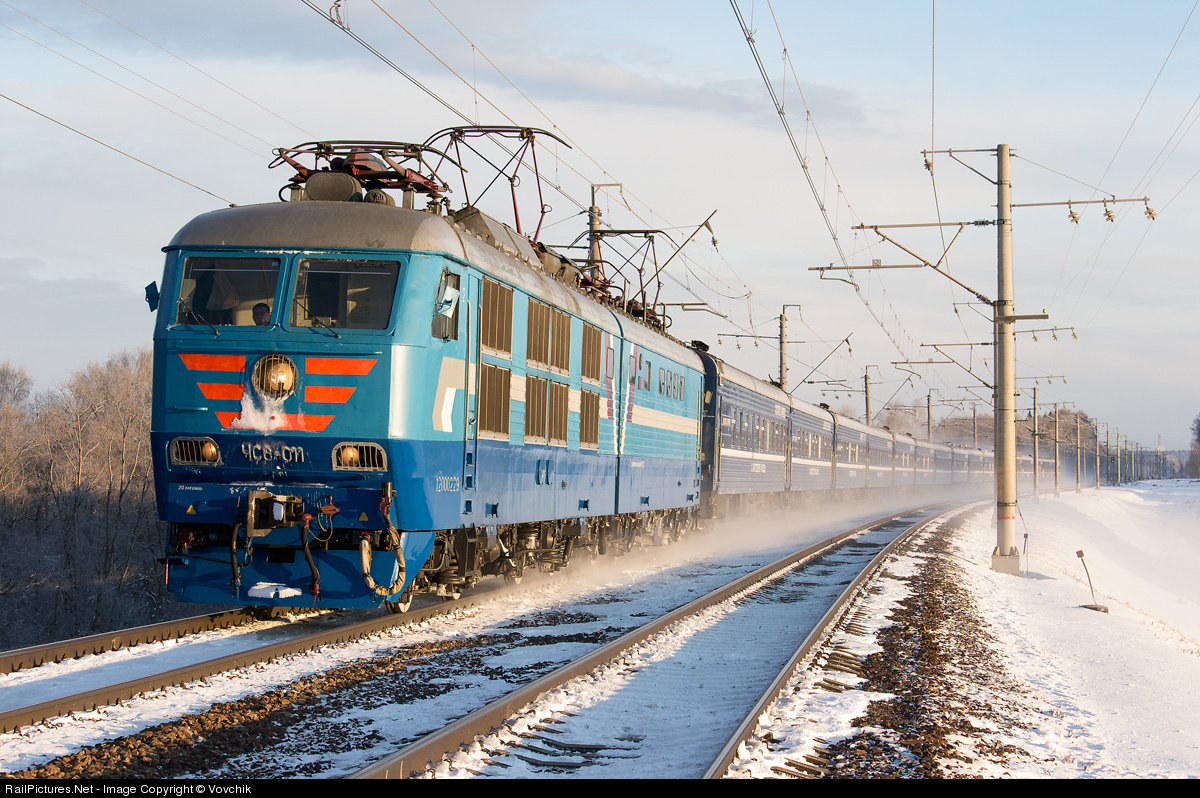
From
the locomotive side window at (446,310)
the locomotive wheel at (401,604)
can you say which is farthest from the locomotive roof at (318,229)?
the locomotive wheel at (401,604)

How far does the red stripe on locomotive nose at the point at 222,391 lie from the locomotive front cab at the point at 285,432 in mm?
12

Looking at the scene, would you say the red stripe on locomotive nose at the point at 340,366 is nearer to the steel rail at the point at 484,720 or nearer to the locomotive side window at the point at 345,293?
the locomotive side window at the point at 345,293

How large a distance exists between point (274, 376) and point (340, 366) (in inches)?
22.4

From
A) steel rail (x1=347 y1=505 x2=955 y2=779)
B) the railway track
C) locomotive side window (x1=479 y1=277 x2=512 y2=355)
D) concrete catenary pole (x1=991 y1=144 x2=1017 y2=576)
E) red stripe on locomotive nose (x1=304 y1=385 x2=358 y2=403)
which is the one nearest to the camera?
steel rail (x1=347 y1=505 x2=955 y2=779)

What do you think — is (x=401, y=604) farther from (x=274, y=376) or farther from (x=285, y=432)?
(x=274, y=376)

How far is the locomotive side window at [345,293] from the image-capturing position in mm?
9180

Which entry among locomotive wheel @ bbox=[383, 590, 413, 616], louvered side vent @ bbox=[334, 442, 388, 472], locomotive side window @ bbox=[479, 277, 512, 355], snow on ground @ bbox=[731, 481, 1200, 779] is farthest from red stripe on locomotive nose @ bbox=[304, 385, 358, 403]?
snow on ground @ bbox=[731, 481, 1200, 779]

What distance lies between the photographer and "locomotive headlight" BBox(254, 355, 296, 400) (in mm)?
9016

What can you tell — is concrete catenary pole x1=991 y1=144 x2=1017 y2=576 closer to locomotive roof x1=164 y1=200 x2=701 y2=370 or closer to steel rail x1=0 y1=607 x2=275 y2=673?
locomotive roof x1=164 y1=200 x2=701 y2=370

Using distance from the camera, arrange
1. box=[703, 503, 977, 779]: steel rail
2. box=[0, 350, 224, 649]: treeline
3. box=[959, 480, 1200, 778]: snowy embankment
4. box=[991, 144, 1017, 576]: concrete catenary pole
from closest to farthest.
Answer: box=[703, 503, 977, 779]: steel rail, box=[959, 480, 1200, 778]: snowy embankment, box=[991, 144, 1017, 576]: concrete catenary pole, box=[0, 350, 224, 649]: treeline

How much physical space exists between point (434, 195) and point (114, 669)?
5626 millimetres

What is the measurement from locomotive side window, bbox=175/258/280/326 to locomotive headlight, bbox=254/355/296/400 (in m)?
0.38

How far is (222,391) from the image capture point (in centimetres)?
905

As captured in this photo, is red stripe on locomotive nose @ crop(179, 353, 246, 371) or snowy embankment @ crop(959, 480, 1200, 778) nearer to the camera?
snowy embankment @ crop(959, 480, 1200, 778)
